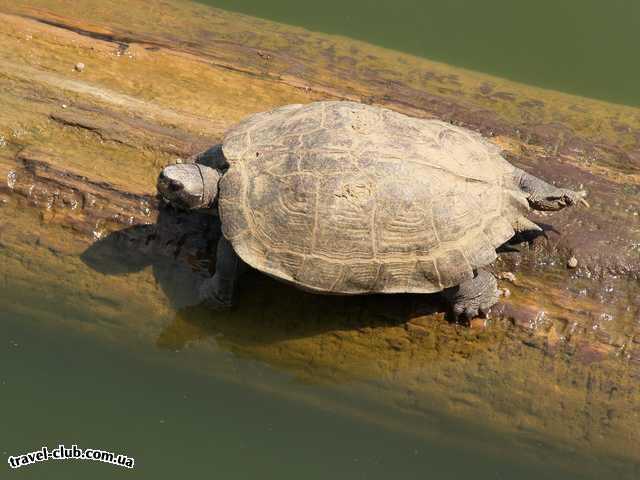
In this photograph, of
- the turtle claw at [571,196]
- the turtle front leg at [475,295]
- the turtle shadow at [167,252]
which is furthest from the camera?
the turtle shadow at [167,252]

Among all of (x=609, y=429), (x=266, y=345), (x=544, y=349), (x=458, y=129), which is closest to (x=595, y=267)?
(x=544, y=349)

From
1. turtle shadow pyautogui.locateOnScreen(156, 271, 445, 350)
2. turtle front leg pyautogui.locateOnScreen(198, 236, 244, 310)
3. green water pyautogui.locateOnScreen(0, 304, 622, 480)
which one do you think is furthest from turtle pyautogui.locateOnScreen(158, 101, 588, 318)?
green water pyautogui.locateOnScreen(0, 304, 622, 480)

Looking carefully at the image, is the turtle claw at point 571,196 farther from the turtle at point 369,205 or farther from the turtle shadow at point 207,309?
the turtle shadow at point 207,309

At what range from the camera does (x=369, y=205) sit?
4.40 meters

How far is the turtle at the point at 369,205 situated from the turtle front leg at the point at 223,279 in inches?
7.2

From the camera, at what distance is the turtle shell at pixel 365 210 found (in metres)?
4.41

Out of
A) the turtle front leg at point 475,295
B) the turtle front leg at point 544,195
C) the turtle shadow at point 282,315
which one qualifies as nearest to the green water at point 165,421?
the turtle shadow at point 282,315

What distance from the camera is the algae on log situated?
4.60 meters

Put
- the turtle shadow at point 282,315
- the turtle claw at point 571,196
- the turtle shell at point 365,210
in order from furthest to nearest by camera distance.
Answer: the turtle shadow at point 282,315 → the turtle claw at point 571,196 → the turtle shell at point 365,210

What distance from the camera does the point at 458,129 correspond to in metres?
4.98

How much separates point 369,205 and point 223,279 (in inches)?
49.6

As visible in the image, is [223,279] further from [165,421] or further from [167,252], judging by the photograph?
[165,421]

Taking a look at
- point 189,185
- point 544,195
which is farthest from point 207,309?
point 544,195

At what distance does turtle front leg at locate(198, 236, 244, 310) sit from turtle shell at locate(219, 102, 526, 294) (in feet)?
0.89
